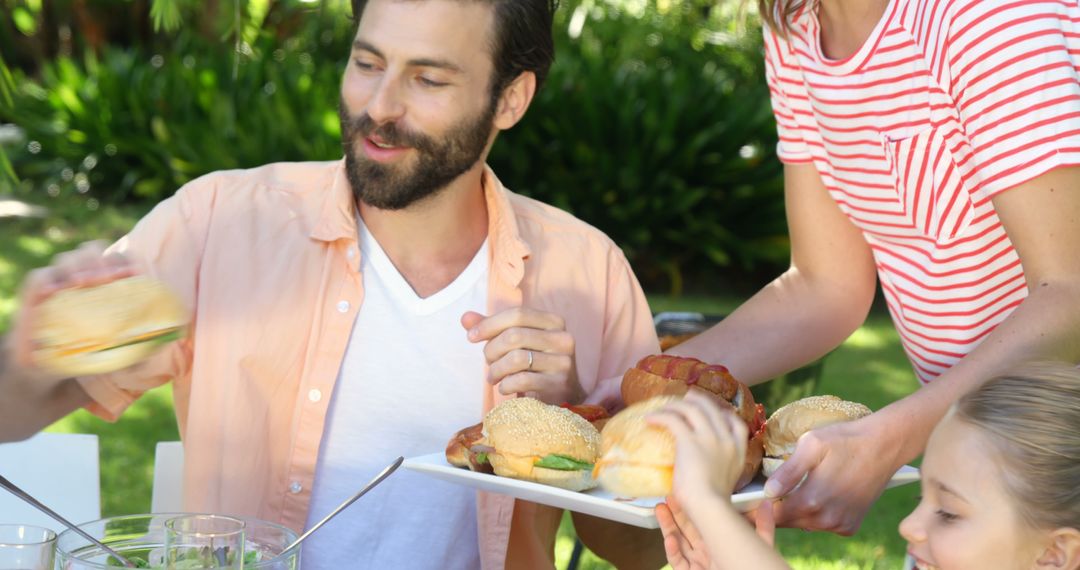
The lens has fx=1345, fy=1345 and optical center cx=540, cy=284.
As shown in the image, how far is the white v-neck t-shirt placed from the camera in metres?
2.68

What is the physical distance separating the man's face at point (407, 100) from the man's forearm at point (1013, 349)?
1.11 meters

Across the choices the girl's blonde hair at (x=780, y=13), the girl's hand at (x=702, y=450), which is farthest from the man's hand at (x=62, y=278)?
the girl's blonde hair at (x=780, y=13)

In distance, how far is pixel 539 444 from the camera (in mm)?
2117

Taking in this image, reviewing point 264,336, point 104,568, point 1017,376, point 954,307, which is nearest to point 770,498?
point 1017,376

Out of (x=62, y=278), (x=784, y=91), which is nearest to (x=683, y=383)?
(x=784, y=91)

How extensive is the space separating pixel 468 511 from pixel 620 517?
0.85 metres

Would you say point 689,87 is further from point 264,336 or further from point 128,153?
point 264,336

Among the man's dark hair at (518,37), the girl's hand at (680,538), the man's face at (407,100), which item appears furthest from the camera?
the man's dark hair at (518,37)

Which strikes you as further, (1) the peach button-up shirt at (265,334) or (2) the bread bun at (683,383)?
(1) the peach button-up shirt at (265,334)

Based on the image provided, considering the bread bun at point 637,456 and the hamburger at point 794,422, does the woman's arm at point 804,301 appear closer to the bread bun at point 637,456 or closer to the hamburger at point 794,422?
the hamburger at point 794,422

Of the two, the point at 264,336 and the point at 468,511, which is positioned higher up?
the point at 264,336

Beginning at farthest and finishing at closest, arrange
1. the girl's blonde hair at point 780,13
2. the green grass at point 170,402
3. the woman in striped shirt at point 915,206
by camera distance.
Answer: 1. the green grass at point 170,402
2. the girl's blonde hair at point 780,13
3. the woman in striped shirt at point 915,206

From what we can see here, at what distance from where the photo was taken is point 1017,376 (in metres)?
2.06

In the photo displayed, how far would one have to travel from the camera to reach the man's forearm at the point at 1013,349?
2166mm
